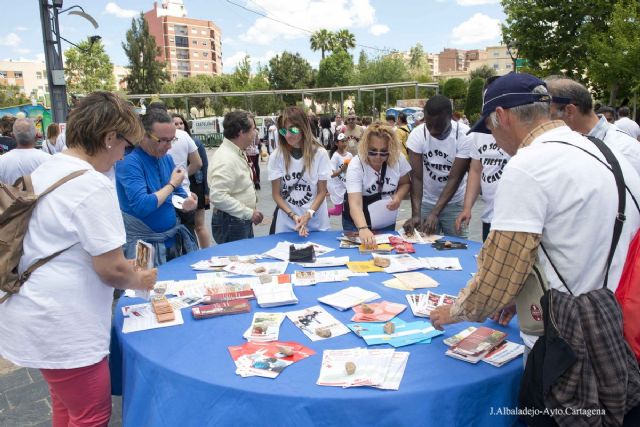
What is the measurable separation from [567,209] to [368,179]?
2106 millimetres

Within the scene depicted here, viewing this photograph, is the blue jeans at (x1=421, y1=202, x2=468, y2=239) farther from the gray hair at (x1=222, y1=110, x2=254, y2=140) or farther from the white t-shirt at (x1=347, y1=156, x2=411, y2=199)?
the gray hair at (x1=222, y1=110, x2=254, y2=140)

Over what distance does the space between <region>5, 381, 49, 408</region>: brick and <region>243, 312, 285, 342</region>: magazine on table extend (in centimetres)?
192

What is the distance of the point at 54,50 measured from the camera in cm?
838

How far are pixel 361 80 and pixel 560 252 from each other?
146 ft

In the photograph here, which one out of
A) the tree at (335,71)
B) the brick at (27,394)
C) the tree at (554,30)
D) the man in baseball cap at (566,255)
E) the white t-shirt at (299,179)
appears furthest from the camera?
the tree at (335,71)

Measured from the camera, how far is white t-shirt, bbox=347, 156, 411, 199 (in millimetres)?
3357

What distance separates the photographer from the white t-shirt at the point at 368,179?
3.36 m

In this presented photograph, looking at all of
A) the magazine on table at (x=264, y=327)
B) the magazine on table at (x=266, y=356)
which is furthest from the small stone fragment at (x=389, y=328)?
the magazine on table at (x=264, y=327)

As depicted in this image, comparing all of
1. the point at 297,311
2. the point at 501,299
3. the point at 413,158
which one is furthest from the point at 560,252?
the point at 413,158

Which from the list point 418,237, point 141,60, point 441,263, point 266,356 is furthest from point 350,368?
point 141,60

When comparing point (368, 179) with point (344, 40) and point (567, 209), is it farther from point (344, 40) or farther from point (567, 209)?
point (344, 40)

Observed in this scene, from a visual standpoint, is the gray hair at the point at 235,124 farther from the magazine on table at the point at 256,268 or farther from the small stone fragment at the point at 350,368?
the small stone fragment at the point at 350,368

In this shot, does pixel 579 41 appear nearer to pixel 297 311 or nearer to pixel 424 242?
pixel 424 242

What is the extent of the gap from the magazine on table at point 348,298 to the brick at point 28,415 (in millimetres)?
1934
